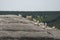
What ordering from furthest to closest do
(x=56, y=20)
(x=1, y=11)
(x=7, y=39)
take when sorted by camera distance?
(x=1, y=11)
(x=56, y=20)
(x=7, y=39)

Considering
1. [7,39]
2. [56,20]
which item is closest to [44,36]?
[7,39]

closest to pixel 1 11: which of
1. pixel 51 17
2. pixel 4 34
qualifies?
pixel 51 17

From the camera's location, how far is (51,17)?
15.1 feet

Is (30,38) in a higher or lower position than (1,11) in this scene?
higher

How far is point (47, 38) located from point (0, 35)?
17 centimetres

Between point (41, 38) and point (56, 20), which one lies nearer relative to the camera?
point (41, 38)

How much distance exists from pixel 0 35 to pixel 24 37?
9cm

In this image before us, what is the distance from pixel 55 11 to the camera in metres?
5.17

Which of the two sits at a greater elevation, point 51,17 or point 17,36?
point 17,36

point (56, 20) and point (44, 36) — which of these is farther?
point (56, 20)

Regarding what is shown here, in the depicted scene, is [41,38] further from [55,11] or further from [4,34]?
[55,11]

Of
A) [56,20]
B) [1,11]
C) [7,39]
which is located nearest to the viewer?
[7,39]

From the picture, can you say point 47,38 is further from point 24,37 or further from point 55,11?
point 55,11

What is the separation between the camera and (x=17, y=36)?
0.67 meters
